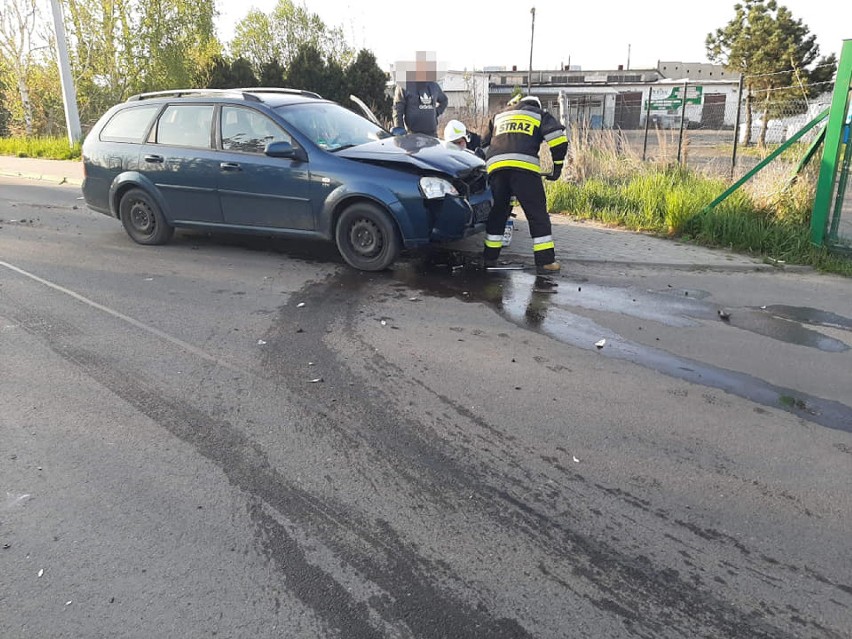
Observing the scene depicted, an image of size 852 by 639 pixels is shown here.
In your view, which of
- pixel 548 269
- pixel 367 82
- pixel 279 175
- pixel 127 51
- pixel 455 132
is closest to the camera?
pixel 279 175

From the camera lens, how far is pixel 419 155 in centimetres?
684

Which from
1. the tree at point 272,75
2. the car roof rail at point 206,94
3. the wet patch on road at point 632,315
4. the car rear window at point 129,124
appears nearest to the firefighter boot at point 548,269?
the wet patch on road at point 632,315

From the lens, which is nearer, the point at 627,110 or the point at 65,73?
the point at 65,73

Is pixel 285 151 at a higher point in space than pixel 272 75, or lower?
lower

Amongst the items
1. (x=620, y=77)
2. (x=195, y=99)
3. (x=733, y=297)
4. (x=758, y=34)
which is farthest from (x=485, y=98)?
(x=620, y=77)

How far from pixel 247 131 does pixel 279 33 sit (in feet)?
108

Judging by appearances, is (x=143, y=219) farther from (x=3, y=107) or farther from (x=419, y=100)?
(x=3, y=107)

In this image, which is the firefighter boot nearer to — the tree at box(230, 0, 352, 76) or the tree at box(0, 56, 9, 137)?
the tree at box(0, 56, 9, 137)

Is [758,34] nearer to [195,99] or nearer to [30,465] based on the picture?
[195,99]

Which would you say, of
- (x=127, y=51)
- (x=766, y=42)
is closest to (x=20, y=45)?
(x=127, y=51)

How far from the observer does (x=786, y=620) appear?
7.86 ft

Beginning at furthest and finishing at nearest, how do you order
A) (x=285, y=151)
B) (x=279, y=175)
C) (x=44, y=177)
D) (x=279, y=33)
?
(x=279, y=33), (x=44, y=177), (x=279, y=175), (x=285, y=151)

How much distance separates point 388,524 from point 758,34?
37.4 m

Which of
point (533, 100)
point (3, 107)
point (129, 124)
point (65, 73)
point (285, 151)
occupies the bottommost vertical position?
point (285, 151)
